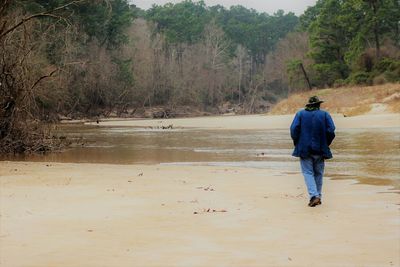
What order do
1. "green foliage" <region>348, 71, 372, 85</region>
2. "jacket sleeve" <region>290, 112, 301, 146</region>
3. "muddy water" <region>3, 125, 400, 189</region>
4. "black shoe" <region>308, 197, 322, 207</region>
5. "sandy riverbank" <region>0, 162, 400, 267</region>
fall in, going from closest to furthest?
1. "sandy riverbank" <region>0, 162, 400, 267</region>
2. "black shoe" <region>308, 197, 322, 207</region>
3. "jacket sleeve" <region>290, 112, 301, 146</region>
4. "muddy water" <region>3, 125, 400, 189</region>
5. "green foliage" <region>348, 71, 372, 85</region>

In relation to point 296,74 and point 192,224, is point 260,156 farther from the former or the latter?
point 296,74

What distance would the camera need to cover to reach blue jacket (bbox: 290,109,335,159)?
9.79m

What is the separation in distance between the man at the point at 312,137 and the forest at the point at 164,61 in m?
11.6

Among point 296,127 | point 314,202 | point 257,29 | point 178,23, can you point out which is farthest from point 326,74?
point 257,29

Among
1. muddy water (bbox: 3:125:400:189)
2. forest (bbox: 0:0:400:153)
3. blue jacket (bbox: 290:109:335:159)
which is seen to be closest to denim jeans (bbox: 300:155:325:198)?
blue jacket (bbox: 290:109:335:159)

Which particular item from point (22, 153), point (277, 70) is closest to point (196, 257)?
point (22, 153)

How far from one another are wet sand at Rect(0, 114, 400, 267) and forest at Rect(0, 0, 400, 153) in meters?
9.41

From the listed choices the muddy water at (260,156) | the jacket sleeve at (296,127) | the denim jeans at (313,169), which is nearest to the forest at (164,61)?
the muddy water at (260,156)

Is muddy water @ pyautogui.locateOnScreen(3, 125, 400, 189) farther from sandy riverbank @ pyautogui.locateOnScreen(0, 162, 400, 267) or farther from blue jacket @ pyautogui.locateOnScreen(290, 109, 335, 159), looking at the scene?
blue jacket @ pyautogui.locateOnScreen(290, 109, 335, 159)

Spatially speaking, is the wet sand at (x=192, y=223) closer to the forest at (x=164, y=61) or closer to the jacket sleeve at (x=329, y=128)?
the jacket sleeve at (x=329, y=128)

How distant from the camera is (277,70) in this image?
11812 cm

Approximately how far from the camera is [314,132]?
9820 mm

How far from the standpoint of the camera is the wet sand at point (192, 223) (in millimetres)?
6129

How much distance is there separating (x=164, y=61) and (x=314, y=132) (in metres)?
87.8
